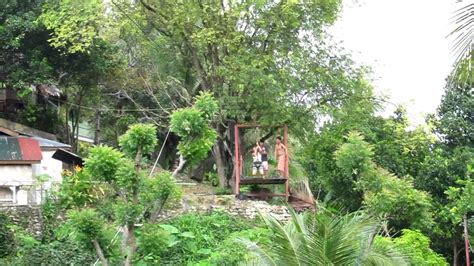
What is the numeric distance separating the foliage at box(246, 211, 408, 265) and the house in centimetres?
854

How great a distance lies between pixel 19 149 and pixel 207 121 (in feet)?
26.8

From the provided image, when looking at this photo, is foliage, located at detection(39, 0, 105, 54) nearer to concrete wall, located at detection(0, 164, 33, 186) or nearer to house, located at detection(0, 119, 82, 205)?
house, located at detection(0, 119, 82, 205)

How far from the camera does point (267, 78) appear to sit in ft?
55.2

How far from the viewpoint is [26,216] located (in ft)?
50.4

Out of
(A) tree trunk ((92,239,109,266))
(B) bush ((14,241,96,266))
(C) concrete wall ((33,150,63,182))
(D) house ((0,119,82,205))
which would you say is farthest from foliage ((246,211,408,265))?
(C) concrete wall ((33,150,63,182))

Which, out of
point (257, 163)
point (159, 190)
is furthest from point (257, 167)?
point (159, 190)

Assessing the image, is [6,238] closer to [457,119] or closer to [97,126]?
[97,126]

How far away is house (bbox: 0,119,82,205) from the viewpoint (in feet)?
51.1

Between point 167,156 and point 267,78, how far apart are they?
31.8ft

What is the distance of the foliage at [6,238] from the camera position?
46.4ft

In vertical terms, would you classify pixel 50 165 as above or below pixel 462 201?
above

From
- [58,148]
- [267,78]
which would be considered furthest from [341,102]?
[58,148]

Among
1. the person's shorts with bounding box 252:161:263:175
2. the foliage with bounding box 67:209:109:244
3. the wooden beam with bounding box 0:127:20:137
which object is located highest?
the wooden beam with bounding box 0:127:20:137

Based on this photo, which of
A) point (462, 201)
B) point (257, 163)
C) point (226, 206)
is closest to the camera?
point (462, 201)
